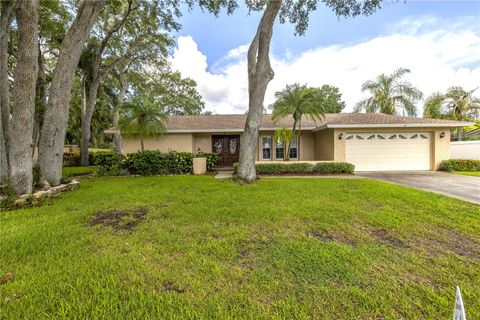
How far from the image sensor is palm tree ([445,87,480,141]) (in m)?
20.0

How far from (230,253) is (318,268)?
3.98 feet

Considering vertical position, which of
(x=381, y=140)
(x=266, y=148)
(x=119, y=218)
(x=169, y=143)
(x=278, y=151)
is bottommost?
(x=119, y=218)

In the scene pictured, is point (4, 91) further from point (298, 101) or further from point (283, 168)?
point (298, 101)

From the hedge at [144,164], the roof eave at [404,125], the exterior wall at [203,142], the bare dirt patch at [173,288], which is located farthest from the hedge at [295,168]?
the bare dirt patch at [173,288]

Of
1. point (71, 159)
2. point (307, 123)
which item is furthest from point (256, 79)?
point (71, 159)

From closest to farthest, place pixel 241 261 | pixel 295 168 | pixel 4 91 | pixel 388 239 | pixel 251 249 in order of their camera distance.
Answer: pixel 241 261 → pixel 251 249 → pixel 388 239 → pixel 4 91 → pixel 295 168

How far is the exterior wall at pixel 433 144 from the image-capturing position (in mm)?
12219

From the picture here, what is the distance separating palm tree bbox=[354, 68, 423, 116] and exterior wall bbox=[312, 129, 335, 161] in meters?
7.42

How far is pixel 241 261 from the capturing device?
119 inches

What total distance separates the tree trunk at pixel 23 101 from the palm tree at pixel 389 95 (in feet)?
68.6

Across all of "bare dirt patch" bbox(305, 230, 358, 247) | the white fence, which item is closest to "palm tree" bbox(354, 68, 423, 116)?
the white fence

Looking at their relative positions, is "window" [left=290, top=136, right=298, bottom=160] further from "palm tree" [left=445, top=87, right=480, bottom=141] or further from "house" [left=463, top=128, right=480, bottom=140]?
"palm tree" [left=445, top=87, right=480, bottom=141]

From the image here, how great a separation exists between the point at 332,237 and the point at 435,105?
2547 centimetres

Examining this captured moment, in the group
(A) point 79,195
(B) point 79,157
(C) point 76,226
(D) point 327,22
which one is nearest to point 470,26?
(D) point 327,22
